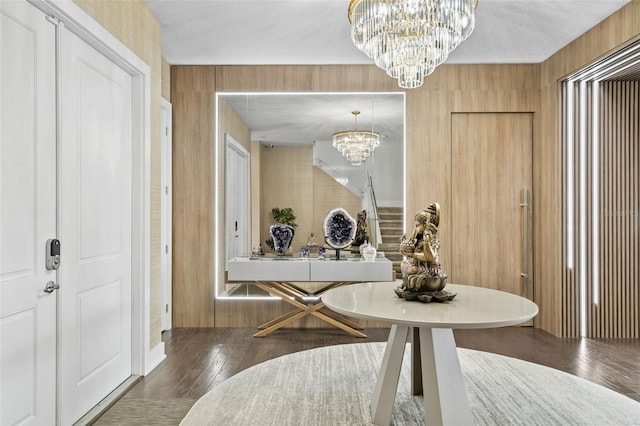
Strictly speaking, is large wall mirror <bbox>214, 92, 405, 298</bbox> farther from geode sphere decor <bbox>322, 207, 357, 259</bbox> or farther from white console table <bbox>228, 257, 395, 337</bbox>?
white console table <bbox>228, 257, 395, 337</bbox>

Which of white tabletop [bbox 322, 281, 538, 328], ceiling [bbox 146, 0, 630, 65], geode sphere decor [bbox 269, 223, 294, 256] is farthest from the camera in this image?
geode sphere decor [bbox 269, 223, 294, 256]

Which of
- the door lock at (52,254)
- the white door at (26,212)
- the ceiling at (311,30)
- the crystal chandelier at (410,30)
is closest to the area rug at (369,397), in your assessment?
the white door at (26,212)

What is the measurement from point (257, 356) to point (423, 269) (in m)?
1.92

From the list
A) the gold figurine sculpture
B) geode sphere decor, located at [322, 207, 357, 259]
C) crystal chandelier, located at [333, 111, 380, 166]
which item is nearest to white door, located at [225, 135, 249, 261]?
geode sphere decor, located at [322, 207, 357, 259]

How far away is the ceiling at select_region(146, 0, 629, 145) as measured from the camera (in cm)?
323

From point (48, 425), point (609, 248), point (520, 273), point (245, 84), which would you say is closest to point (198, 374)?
point (48, 425)

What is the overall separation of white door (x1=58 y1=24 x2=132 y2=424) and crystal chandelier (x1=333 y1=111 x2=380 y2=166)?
210 centimetres

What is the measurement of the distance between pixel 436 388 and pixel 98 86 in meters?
2.60

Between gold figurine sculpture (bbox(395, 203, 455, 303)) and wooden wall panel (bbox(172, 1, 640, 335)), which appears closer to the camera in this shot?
gold figurine sculpture (bbox(395, 203, 455, 303))

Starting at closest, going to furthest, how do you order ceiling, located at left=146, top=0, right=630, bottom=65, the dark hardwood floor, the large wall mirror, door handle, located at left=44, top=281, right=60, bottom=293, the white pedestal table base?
the white pedestal table base < door handle, located at left=44, top=281, right=60, bottom=293 < the dark hardwood floor < ceiling, located at left=146, top=0, right=630, bottom=65 < the large wall mirror

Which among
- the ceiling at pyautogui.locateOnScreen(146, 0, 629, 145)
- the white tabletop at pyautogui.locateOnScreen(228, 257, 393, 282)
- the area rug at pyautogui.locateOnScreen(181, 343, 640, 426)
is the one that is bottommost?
the area rug at pyautogui.locateOnScreen(181, 343, 640, 426)

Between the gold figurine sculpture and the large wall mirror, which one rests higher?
the large wall mirror

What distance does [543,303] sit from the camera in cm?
432

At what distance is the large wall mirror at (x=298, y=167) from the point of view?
434 cm
